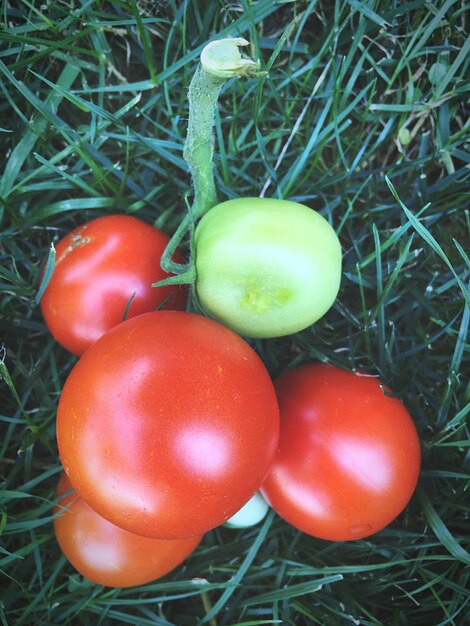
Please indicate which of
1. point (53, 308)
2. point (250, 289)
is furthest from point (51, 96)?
point (250, 289)

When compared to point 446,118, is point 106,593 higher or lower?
lower

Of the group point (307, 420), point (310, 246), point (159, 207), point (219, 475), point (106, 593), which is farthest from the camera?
point (159, 207)

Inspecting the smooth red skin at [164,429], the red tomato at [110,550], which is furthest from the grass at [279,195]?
the smooth red skin at [164,429]

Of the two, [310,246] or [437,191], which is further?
[437,191]

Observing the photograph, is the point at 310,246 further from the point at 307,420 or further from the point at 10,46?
the point at 10,46

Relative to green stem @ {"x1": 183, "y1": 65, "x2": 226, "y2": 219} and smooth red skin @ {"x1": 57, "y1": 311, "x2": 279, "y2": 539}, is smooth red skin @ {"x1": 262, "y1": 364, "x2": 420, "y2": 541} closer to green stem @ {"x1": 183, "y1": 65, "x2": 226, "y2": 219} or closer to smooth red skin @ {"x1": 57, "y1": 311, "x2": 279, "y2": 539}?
smooth red skin @ {"x1": 57, "y1": 311, "x2": 279, "y2": 539}

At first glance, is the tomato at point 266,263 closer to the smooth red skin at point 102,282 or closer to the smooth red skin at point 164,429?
the smooth red skin at point 164,429

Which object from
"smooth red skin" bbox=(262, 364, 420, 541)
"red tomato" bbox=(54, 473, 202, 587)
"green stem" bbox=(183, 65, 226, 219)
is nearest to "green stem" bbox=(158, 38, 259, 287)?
"green stem" bbox=(183, 65, 226, 219)
